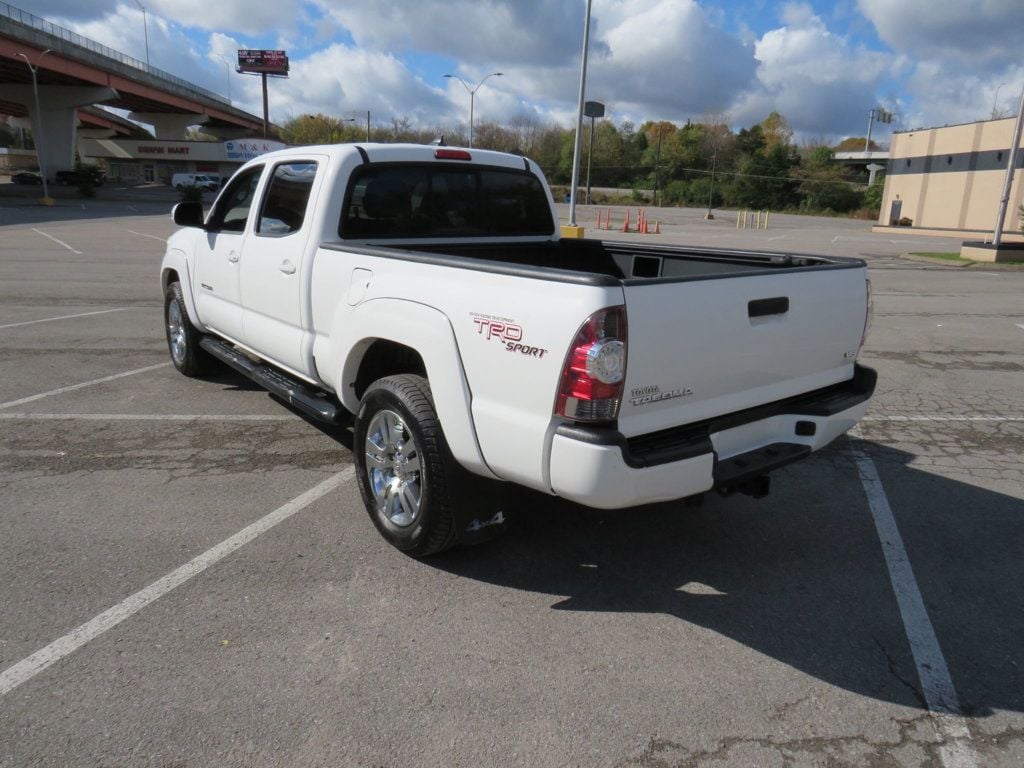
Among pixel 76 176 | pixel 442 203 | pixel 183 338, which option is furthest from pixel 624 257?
pixel 76 176

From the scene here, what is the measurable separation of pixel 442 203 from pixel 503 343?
232 cm

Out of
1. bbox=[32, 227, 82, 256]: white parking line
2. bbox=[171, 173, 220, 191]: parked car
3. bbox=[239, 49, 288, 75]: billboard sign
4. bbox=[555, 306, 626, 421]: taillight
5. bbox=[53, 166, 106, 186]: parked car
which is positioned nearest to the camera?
bbox=[555, 306, 626, 421]: taillight

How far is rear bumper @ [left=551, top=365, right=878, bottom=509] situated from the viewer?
9.54 ft

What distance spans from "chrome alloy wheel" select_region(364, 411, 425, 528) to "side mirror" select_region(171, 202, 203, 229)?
315 centimetres

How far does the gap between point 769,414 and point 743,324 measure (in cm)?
53

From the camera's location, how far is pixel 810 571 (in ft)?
12.6

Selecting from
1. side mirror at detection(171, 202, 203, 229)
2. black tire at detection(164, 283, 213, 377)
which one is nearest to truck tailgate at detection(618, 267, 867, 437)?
side mirror at detection(171, 202, 203, 229)

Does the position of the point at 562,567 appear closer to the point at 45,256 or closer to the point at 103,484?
the point at 103,484

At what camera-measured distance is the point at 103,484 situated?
4707 mm

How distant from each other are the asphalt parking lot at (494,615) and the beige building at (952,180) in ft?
129

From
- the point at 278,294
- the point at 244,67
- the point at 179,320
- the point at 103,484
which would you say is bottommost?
the point at 103,484

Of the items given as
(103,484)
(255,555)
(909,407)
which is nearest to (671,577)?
(255,555)

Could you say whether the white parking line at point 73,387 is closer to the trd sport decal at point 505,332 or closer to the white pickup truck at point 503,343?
the white pickup truck at point 503,343

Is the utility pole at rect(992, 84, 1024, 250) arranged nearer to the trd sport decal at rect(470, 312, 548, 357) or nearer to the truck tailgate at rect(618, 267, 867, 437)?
the truck tailgate at rect(618, 267, 867, 437)
